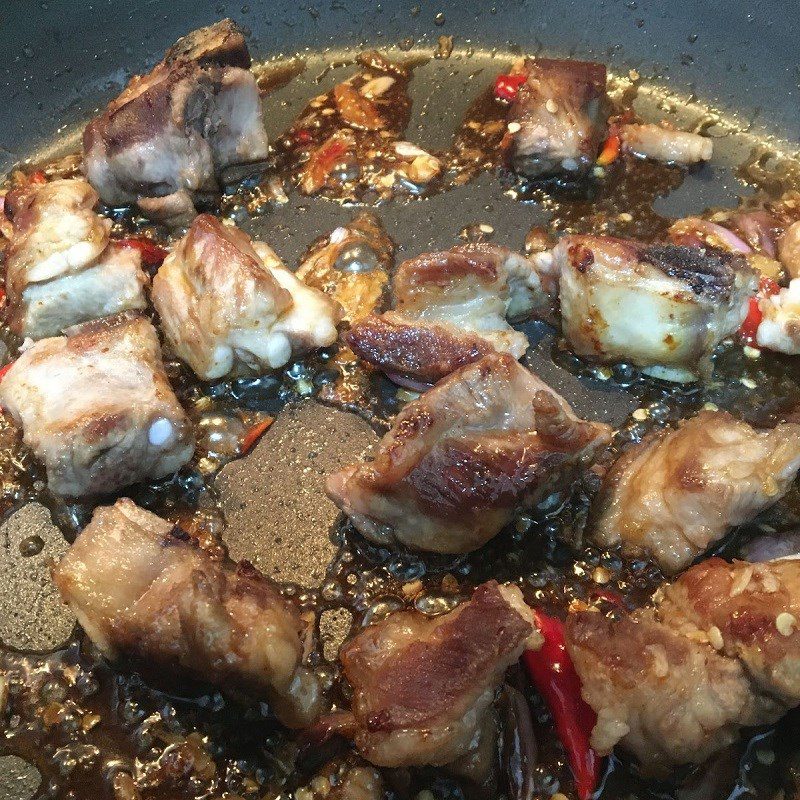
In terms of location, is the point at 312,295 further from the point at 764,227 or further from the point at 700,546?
the point at 764,227

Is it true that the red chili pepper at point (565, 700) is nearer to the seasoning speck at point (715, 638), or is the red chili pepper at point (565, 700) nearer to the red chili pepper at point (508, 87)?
the seasoning speck at point (715, 638)

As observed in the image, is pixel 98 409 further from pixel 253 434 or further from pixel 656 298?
pixel 656 298

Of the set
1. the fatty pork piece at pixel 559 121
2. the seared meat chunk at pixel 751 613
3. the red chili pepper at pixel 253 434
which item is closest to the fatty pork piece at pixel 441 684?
the seared meat chunk at pixel 751 613

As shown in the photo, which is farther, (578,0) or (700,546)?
(578,0)

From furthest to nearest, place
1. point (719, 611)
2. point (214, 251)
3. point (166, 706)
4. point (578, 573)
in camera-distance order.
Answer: point (214, 251), point (578, 573), point (166, 706), point (719, 611)

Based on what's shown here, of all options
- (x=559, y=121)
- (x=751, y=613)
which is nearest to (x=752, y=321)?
(x=559, y=121)

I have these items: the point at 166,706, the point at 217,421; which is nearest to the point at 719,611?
→ the point at 166,706
